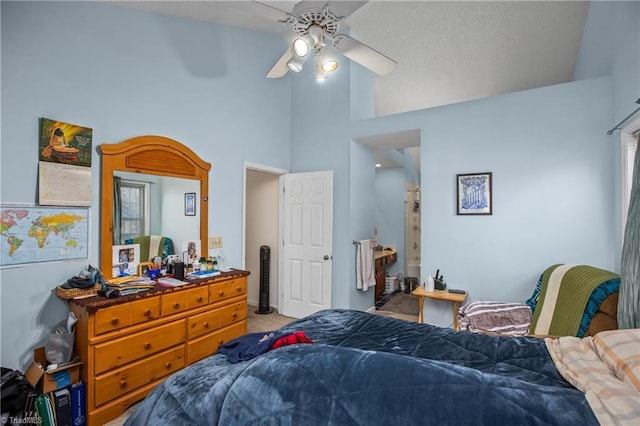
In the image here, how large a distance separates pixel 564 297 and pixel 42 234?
3790 mm

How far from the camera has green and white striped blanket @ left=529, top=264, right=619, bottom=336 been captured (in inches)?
74.0

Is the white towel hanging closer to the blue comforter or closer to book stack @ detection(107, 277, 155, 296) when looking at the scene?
book stack @ detection(107, 277, 155, 296)

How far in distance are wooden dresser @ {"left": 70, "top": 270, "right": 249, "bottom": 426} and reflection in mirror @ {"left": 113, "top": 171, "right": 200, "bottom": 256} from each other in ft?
1.98

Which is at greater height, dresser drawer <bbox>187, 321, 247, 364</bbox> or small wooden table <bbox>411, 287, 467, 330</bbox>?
small wooden table <bbox>411, 287, 467, 330</bbox>

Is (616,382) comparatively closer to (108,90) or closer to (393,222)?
(108,90)

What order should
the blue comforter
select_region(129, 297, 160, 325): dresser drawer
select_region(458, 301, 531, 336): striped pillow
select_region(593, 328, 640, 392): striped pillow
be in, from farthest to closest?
select_region(458, 301, 531, 336): striped pillow
select_region(129, 297, 160, 325): dresser drawer
select_region(593, 328, 640, 392): striped pillow
the blue comforter

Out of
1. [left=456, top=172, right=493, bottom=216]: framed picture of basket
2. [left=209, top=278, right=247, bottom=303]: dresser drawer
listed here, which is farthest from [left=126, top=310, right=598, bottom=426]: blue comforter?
[left=456, top=172, right=493, bottom=216]: framed picture of basket

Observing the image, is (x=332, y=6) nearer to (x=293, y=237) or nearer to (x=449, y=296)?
(x=449, y=296)

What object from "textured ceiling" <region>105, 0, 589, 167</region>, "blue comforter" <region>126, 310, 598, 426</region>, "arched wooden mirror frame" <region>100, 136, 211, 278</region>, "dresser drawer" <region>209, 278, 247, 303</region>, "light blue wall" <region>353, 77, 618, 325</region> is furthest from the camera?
"textured ceiling" <region>105, 0, 589, 167</region>

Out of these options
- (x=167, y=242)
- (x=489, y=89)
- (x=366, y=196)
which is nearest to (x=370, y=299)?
(x=366, y=196)

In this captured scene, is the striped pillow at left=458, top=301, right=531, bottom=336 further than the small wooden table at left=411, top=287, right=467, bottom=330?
No

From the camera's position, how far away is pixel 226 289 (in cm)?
280

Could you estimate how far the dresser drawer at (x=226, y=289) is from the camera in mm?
2672

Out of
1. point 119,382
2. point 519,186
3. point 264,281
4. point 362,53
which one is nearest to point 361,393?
point 119,382
